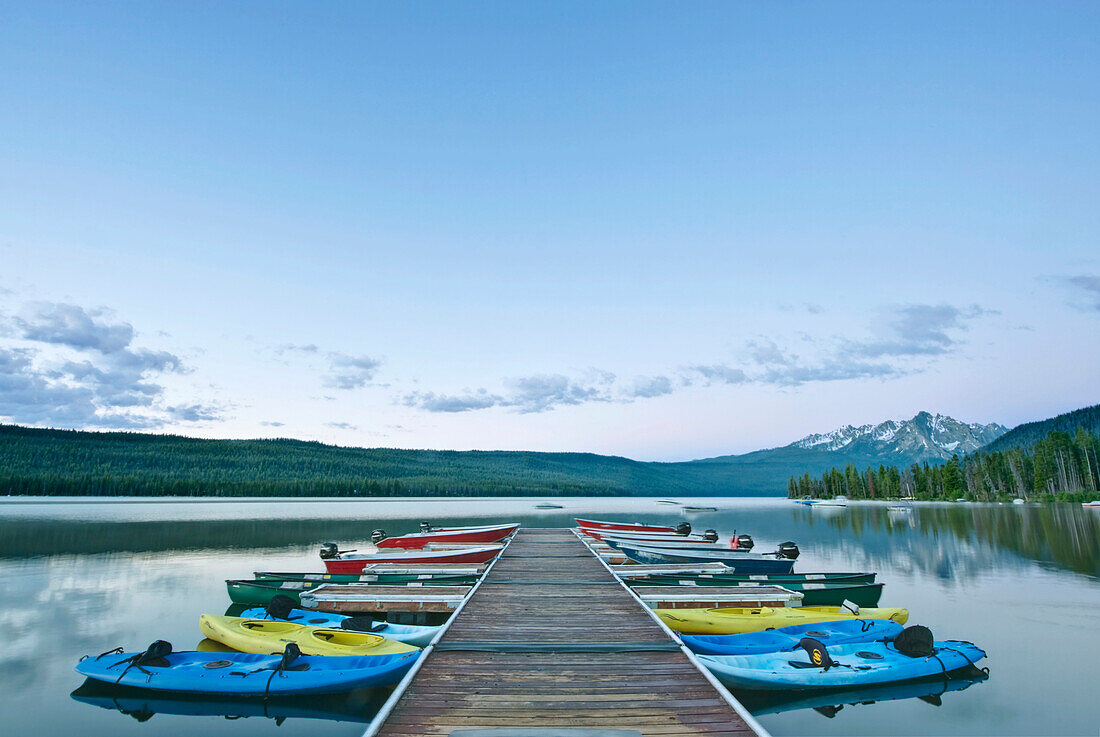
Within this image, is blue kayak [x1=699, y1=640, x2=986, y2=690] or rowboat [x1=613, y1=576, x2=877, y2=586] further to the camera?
rowboat [x1=613, y1=576, x2=877, y2=586]

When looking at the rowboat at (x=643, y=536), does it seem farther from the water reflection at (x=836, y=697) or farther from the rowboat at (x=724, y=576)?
the water reflection at (x=836, y=697)

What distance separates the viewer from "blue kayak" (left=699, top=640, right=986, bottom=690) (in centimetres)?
979

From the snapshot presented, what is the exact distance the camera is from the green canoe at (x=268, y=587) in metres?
17.3

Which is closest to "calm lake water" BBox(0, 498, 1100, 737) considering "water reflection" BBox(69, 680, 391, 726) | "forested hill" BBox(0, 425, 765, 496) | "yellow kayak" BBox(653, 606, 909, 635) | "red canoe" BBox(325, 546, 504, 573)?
"water reflection" BBox(69, 680, 391, 726)

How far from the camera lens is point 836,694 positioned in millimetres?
10539

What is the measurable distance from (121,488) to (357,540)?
114 meters

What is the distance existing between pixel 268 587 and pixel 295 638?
282 inches

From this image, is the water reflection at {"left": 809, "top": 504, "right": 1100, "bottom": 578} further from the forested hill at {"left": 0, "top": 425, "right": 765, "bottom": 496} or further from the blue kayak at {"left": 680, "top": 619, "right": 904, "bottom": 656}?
the forested hill at {"left": 0, "top": 425, "right": 765, "bottom": 496}

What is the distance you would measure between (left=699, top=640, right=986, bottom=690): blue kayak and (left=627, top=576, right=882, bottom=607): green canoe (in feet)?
18.4

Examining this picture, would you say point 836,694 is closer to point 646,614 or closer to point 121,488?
point 646,614

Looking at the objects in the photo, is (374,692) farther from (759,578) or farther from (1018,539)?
(1018,539)

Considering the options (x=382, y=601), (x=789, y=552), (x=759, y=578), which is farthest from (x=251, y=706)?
(x=789, y=552)

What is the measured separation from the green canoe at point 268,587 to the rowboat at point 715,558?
29.3 ft

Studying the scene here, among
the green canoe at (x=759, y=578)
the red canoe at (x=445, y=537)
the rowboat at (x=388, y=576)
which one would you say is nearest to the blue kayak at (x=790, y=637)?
the green canoe at (x=759, y=578)
